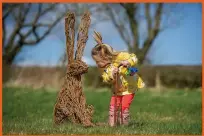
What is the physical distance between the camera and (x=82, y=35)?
8391 millimetres


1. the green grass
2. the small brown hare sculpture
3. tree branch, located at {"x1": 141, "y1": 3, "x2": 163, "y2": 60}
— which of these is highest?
tree branch, located at {"x1": 141, "y1": 3, "x2": 163, "y2": 60}

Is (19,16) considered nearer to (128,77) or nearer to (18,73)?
(18,73)

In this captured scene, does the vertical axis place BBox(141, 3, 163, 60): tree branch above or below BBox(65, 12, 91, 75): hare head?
above

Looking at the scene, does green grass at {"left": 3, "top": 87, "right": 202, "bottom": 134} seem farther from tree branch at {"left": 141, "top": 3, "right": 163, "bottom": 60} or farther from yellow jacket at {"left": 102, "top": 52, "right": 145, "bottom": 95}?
tree branch at {"left": 141, "top": 3, "right": 163, "bottom": 60}

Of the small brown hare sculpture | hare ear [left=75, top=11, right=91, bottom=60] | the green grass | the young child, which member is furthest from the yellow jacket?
the green grass

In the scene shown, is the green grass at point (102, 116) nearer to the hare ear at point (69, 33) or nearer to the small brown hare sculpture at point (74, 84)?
the small brown hare sculpture at point (74, 84)

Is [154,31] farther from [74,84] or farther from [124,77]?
[74,84]

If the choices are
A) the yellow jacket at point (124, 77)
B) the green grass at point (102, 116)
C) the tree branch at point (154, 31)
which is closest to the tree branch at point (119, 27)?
the tree branch at point (154, 31)

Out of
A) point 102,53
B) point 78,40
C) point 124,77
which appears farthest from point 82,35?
point 124,77

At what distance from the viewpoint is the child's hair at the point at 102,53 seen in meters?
8.43

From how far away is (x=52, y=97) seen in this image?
16.3 m

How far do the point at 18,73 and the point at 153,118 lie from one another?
42.7 ft

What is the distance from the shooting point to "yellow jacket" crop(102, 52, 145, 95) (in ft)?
27.7

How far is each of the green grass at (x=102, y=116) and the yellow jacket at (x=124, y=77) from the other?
2.15 feet
